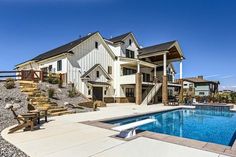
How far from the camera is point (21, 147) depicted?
588 centimetres

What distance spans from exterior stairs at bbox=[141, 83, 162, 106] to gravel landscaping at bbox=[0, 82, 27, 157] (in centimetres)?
1475

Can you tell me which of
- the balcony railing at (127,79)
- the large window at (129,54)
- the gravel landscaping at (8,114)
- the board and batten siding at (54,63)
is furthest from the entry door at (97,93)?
the gravel landscaping at (8,114)

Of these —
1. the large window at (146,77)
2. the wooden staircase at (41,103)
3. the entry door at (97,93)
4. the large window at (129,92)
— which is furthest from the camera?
the large window at (146,77)

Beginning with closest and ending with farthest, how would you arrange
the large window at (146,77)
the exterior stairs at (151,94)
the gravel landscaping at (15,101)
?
the gravel landscaping at (15,101) < the exterior stairs at (151,94) < the large window at (146,77)

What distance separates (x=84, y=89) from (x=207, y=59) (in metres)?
23.4

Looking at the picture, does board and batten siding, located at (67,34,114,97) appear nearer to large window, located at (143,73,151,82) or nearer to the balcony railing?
the balcony railing

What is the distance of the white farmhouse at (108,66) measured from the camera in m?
22.7

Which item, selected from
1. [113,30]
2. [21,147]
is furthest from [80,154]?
[113,30]

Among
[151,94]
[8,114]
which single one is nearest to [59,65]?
[8,114]

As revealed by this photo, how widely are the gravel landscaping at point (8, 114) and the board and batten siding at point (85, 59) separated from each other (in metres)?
6.79

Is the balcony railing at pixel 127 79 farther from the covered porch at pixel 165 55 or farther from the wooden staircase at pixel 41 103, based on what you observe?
the wooden staircase at pixel 41 103

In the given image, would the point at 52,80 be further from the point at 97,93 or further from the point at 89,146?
the point at 89,146

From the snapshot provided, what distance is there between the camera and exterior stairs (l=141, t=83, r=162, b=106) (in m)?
24.7

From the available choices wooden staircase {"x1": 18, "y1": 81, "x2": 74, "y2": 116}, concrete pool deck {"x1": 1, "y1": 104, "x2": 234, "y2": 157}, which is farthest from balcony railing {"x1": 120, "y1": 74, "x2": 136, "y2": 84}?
concrete pool deck {"x1": 1, "y1": 104, "x2": 234, "y2": 157}
